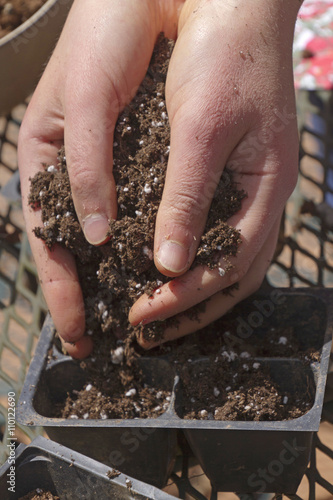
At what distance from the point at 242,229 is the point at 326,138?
0.72 m

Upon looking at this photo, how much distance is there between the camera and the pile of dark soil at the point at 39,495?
78 cm

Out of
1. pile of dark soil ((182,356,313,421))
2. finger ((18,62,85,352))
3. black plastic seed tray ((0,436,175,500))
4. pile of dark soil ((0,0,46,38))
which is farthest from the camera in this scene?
pile of dark soil ((0,0,46,38))

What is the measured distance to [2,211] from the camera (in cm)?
195

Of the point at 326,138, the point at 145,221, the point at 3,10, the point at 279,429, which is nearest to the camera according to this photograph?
the point at 279,429

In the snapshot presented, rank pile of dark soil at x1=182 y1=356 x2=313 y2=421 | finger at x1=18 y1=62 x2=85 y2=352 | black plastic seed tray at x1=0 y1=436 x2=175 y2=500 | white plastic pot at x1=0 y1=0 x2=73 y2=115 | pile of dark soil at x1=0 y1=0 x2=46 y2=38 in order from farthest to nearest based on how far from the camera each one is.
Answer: pile of dark soil at x1=0 y1=0 x2=46 y2=38 < white plastic pot at x1=0 y1=0 x2=73 y2=115 < finger at x1=18 y1=62 x2=85 y2=352 < pile of dark soil at x1=182 y1=356 x2=313 y2=421 < black plastic seed tray at x1=0 y1=436 x2=175 y2=500

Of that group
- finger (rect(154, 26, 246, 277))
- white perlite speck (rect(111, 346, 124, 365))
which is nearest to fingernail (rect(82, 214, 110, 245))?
finger (rect(154, 26, 246, 277))

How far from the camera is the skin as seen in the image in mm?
804

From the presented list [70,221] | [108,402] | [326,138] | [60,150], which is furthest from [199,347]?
[326,138]

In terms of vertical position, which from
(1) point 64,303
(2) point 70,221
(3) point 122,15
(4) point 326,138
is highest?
(3) point 122,15

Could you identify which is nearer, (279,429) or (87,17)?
(279,429)

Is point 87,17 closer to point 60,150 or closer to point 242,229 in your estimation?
point 60,150

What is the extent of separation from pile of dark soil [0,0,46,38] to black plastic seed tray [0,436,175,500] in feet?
3.26

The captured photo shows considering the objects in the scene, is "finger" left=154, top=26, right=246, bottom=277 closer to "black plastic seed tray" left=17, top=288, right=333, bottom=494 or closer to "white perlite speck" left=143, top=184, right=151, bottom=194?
"white perlite speck" left=143, top=184, right=151, bottom=194

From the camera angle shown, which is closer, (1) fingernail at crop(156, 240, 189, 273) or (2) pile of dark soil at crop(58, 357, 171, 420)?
(1) fingernail at crop(156, 240, 189, 273)
